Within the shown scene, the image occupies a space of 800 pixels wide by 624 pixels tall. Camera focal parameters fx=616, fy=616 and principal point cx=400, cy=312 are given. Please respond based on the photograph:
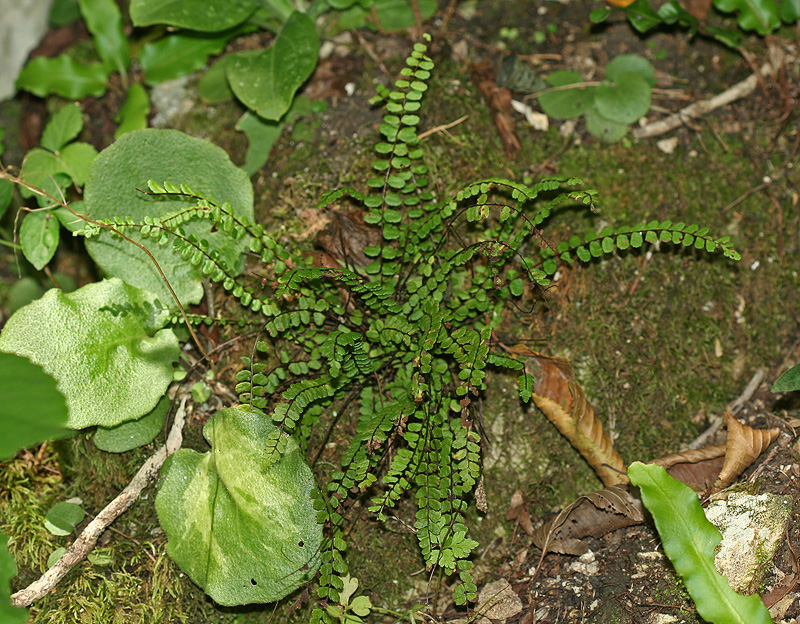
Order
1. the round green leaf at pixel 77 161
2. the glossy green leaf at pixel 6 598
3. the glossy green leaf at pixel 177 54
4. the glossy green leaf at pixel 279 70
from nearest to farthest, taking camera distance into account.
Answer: the glossy green leaf at pixel 6 598 → the glossy green leaf at pixel 279 70 → the round green leaf at pixel 77 161 → the glossy green leaf at pixel 177 54

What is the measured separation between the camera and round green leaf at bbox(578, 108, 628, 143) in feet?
10.2

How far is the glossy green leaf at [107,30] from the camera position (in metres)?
3.36

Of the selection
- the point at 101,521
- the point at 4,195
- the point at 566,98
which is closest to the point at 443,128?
the point at 566,98

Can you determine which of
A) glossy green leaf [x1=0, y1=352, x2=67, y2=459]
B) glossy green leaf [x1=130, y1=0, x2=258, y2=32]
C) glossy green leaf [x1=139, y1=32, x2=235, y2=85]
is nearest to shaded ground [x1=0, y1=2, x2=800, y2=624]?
glossy green leaf [x1=139, y1=32, x2=235, y2=85]

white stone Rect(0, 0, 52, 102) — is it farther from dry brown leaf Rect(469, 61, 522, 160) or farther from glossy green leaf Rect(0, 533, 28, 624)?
glossy green leaf Rect(0, 533, 28, 624)

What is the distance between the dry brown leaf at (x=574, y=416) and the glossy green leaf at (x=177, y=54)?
7.78ft

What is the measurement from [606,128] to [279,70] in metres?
1.64

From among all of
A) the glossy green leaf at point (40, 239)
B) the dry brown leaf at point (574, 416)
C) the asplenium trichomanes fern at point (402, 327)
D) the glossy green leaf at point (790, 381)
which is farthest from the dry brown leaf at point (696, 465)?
the glossy green leaf at point (40, 239)

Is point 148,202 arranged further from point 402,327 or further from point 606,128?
point 606,128

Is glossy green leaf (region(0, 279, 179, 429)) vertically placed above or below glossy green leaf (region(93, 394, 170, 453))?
above

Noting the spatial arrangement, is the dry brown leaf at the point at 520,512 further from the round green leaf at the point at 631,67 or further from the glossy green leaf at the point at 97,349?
the round green leaf at the point at 631,67

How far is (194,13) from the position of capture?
293cm

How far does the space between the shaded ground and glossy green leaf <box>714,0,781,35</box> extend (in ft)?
0.50

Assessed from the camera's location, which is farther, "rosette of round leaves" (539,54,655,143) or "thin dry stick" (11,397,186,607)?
"rosette of round leaves" (539,54,655,143)
